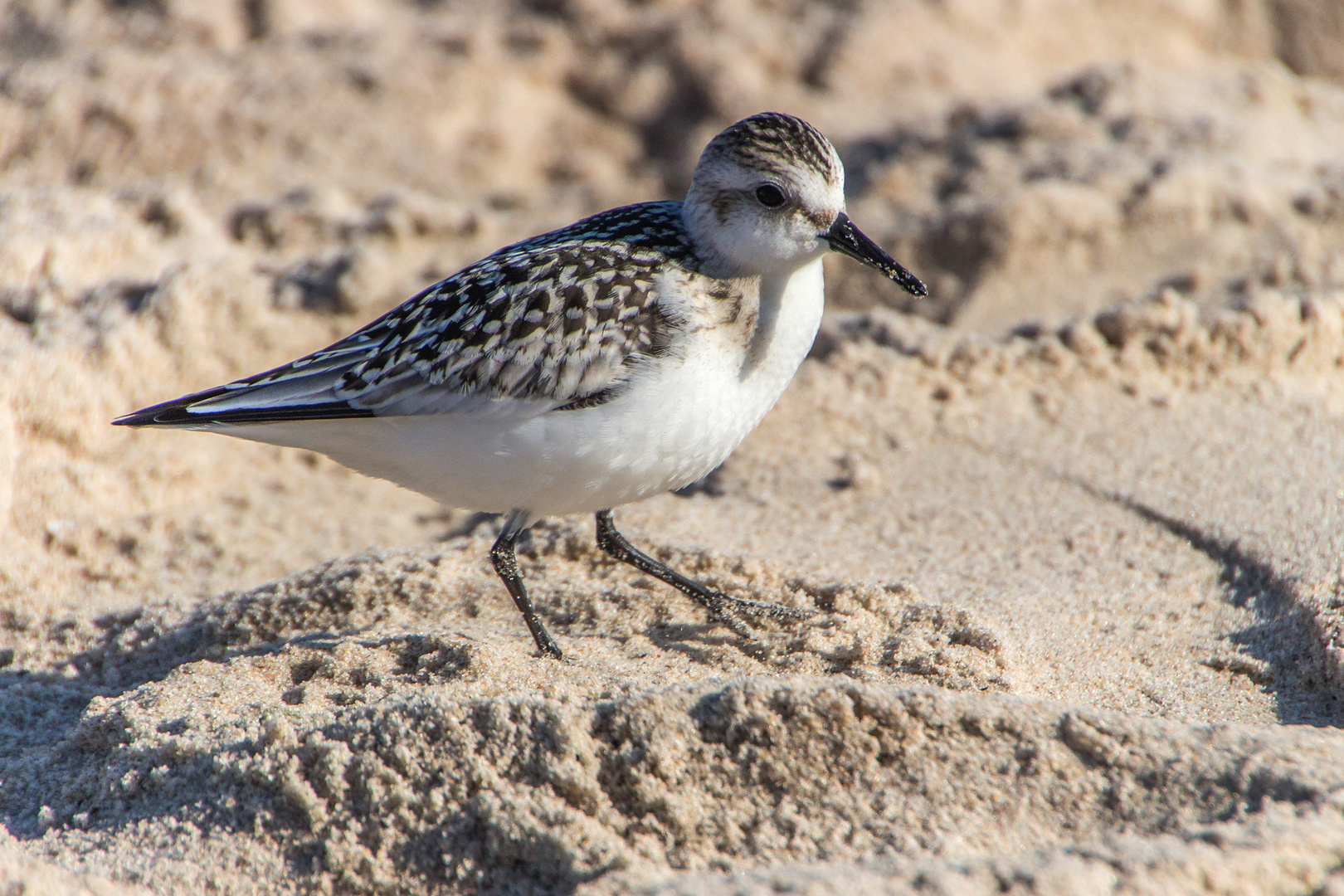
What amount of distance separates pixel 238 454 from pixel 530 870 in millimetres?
3552

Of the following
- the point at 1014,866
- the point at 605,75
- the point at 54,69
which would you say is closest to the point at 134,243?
the point at 54,69

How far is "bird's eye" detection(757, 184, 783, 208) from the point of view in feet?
11.8

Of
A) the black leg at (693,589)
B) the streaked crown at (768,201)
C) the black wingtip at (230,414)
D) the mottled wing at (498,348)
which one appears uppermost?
the streaked crown at (768,201)

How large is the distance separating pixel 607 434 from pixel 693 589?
65 centimetres

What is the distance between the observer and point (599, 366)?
346 cm

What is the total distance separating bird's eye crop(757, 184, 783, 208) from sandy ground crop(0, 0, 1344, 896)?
4.00ft

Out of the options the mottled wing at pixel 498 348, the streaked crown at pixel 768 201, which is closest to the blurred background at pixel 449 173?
the mottled wing at pixel 498 348

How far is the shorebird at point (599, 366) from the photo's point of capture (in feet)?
11.3

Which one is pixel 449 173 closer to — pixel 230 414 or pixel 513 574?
pixel 230 414

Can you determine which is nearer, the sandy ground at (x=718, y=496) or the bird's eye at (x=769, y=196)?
the sandy ground at (x=718, y=496)

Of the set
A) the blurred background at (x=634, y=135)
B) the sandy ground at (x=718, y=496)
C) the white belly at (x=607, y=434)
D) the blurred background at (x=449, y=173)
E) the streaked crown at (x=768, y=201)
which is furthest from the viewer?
the blurred background at (x=634, y=135)

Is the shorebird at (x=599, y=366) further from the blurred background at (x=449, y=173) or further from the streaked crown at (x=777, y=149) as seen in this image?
the blurred background at (x=449, y=173)

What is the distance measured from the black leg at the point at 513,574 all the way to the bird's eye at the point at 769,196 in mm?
1290

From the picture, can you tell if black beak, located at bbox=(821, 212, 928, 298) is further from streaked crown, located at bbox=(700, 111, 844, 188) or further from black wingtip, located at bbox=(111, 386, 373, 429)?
black wingtip, located at bbox=(111, 386, 373, 429)
